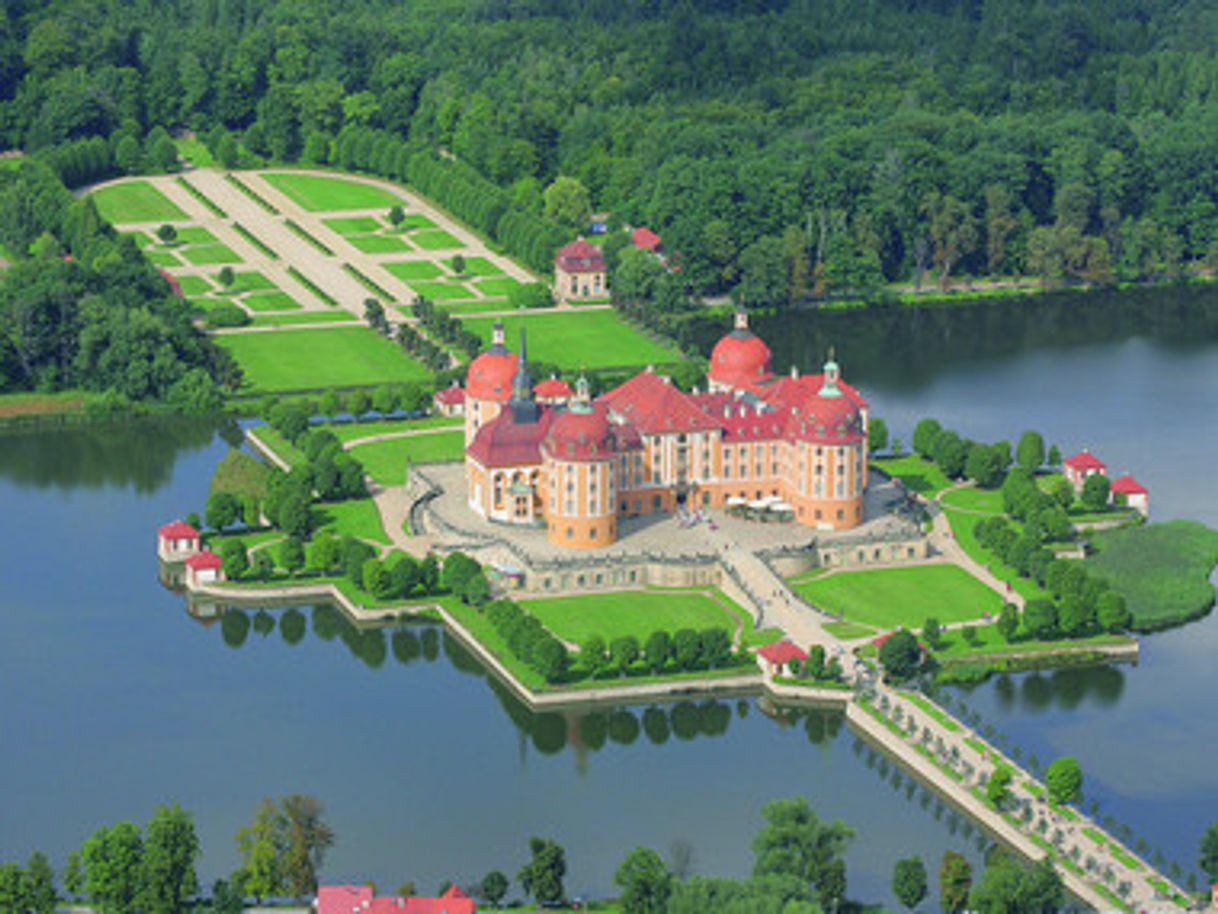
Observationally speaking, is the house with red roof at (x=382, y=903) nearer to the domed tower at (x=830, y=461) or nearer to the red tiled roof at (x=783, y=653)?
the red tiled roof at (x=783, y=653)

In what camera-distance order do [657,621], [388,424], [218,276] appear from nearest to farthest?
1. [657,621]
2. [388,424]
3. [218,276]

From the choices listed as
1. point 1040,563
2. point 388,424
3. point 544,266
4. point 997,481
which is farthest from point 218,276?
point 1040,563

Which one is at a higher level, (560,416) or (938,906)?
(560,416)

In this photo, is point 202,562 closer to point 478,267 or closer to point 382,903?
point 382,903

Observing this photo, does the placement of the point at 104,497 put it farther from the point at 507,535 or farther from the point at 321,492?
the point at 507,535

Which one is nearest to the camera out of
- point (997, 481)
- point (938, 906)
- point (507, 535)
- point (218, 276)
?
point (938, 906)

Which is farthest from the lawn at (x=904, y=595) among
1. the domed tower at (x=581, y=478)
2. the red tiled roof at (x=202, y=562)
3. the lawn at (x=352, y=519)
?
the red tiled roof at (x=202, y=562)

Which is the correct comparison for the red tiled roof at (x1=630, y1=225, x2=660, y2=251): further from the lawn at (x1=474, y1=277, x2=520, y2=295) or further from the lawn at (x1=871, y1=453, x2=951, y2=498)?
the lawn at (x1=871, y1=453, x2=951, y2=498)

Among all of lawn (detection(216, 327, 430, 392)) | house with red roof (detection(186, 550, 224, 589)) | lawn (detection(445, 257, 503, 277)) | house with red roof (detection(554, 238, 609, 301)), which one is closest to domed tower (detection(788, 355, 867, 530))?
house with red roof (detection(186, 550, 224, 589))
